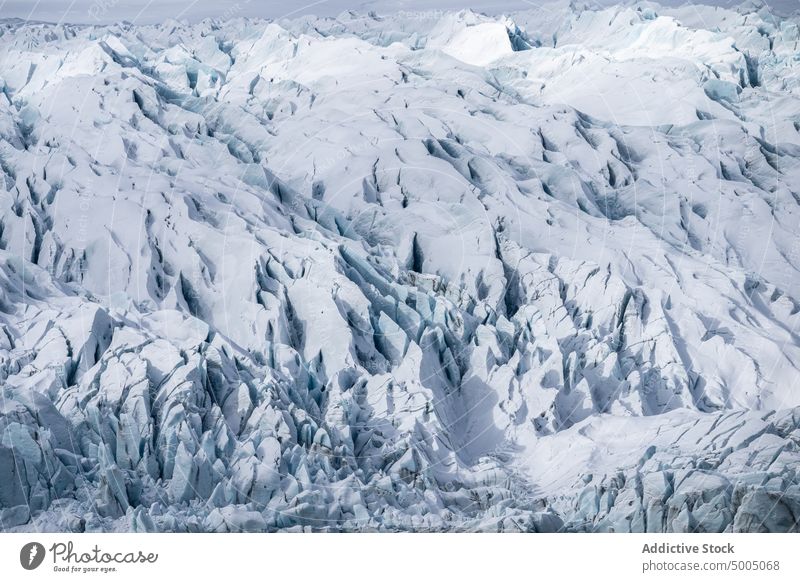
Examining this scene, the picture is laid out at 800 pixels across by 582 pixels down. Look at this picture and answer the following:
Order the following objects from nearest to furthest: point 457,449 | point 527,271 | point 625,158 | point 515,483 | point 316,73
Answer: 1. point 515,483
2. point 457,449
3. point 527,271
4. point 625,158
5. point 316,73

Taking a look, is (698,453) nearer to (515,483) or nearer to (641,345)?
(515,483)

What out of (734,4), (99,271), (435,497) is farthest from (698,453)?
(734,4)
